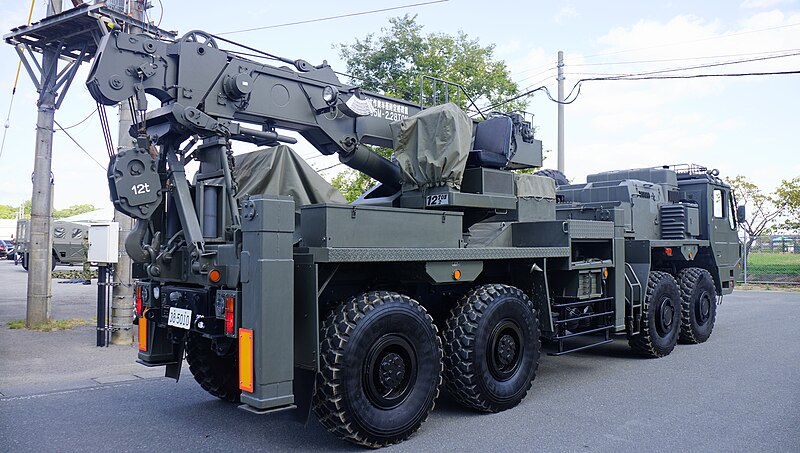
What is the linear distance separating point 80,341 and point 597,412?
327 inches

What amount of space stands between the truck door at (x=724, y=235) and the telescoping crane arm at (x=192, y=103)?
758 centimetres

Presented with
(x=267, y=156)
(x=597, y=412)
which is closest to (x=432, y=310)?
(x=597, y=412)

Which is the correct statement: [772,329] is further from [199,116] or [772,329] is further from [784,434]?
[199,116]

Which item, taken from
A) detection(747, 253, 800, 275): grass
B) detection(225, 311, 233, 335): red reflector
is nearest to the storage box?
detection(225, 311, 233, 335): red reflector

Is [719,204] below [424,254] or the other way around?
the other way around

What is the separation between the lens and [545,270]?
706 centimetres

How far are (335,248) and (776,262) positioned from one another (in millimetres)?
28686

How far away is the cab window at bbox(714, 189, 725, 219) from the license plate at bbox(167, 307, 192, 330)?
955 centimetres

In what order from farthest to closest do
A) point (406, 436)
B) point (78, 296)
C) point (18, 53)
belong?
point (78, 296) → point (18, 53) → point (406, 436)

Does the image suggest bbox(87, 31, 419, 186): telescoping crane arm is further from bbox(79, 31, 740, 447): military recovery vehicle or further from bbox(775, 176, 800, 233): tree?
bbox(775, 176, 800, 233): tree

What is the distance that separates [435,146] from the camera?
21.6ft

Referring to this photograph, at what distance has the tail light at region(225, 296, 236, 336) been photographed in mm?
4965

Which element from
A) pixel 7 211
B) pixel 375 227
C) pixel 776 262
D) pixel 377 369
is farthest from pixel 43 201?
pixel 7 211

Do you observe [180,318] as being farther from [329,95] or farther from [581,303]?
[581,303]
